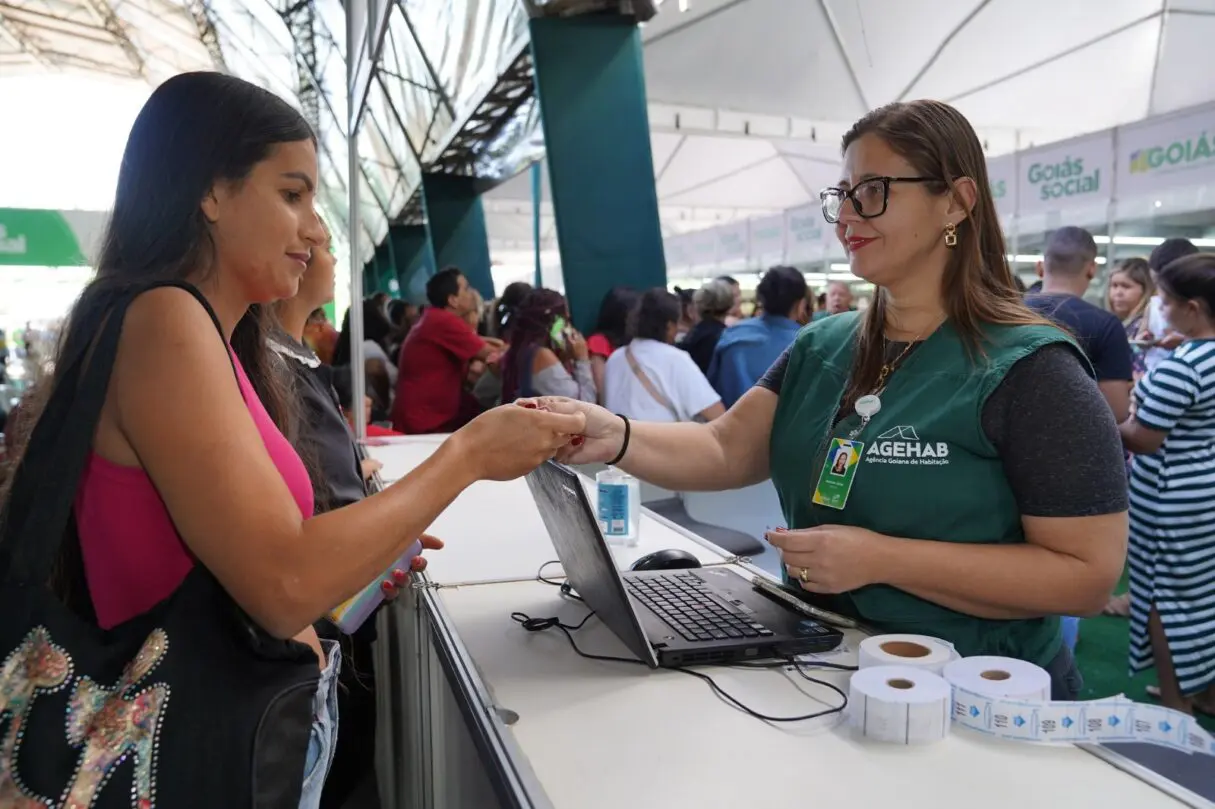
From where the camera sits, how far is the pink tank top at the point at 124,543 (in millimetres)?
896

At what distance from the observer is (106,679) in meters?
0.84

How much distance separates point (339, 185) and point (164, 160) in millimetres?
12854

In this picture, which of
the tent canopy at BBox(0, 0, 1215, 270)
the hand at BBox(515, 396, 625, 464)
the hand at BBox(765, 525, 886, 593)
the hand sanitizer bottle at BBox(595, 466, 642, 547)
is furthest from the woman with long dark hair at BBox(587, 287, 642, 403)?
the hand at BBox(765, 525, 886, 593)

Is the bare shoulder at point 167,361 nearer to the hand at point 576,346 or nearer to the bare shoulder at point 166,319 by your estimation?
the bare shoulder at point 166,319

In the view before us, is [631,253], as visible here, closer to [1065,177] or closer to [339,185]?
[1065,177]

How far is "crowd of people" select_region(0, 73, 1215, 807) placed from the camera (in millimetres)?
870

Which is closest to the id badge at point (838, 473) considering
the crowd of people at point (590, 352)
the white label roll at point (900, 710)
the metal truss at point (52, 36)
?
the white label roll at point (900, 710)

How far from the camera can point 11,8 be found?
12672mm

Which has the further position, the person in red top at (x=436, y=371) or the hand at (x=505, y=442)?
the person in red top at (x=436, y=371)

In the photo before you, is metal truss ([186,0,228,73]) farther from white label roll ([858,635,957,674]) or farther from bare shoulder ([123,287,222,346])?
white label roll ([858,635,957,674])

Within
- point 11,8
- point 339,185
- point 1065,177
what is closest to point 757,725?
point 1065,177

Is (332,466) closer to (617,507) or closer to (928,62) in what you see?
(617,507)

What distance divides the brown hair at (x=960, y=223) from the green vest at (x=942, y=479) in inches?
2.0

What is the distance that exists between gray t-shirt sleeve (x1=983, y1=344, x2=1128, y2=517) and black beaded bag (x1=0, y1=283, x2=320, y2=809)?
1014mm
